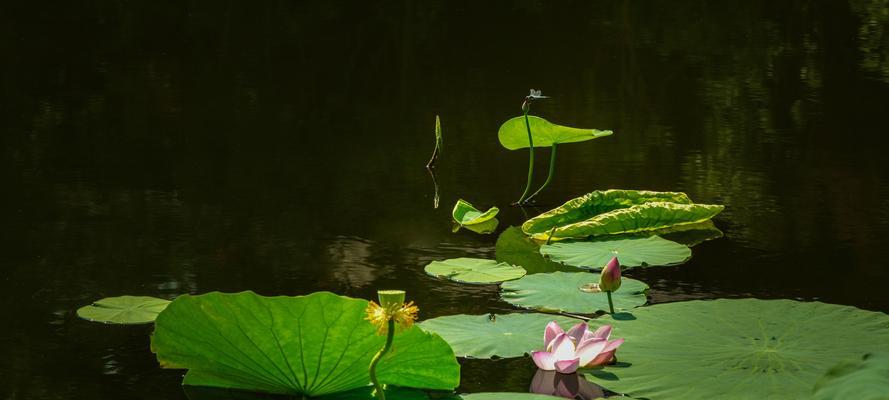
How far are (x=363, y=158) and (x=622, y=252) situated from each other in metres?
0.99

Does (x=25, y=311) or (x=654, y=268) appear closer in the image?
(x=25, y=311)

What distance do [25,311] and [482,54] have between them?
330 centimetres

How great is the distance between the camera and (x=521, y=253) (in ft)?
7.18

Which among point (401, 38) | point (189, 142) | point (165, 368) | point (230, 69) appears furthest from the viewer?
point (401, 38)

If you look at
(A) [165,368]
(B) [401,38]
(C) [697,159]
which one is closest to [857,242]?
(C) [697,159]

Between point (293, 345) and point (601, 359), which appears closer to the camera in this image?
point (293, 345)

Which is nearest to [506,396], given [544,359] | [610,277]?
[544,359]

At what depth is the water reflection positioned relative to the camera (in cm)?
146

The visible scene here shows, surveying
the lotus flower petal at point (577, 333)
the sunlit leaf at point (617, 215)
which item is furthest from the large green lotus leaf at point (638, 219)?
the lotus flower petal at point (577, 333)

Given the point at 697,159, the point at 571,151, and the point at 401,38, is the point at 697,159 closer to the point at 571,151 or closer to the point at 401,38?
the point at 571,151

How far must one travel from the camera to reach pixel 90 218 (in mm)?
2344

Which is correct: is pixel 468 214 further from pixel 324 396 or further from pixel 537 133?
pixel 324 396

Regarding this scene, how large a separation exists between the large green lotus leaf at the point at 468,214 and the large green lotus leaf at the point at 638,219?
102mm

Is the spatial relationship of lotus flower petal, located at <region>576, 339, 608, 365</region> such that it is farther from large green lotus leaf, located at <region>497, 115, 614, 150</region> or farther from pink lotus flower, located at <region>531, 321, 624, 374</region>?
large green lotus leaf, located at <region>497, 115, 614, 150</region>
